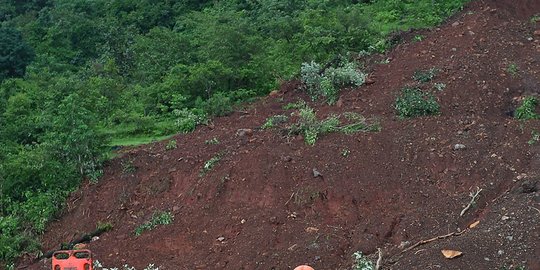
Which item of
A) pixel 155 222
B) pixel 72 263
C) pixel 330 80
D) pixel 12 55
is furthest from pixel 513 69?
pixel 12 55

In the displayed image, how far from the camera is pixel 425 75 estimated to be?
11164 millimetres

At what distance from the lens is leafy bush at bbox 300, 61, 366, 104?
11.5 meters

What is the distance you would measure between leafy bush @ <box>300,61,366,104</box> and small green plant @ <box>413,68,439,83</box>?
0.79 m

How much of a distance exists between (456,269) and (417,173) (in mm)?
1969

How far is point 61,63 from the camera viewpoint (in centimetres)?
2038

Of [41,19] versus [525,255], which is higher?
[525,255]

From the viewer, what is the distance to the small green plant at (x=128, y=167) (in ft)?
34.3

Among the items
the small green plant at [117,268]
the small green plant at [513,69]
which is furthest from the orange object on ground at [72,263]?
the small green plant at [513,69]

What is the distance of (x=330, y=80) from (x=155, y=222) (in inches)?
143

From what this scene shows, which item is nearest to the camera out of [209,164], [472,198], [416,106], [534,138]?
[472,198]

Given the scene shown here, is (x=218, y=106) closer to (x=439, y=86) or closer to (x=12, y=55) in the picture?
(x=439, y=86)

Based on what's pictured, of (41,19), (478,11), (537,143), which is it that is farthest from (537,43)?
(41,19)

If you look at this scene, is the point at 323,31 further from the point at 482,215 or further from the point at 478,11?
the point at 482,215

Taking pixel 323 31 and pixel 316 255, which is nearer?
pixel 316 255
